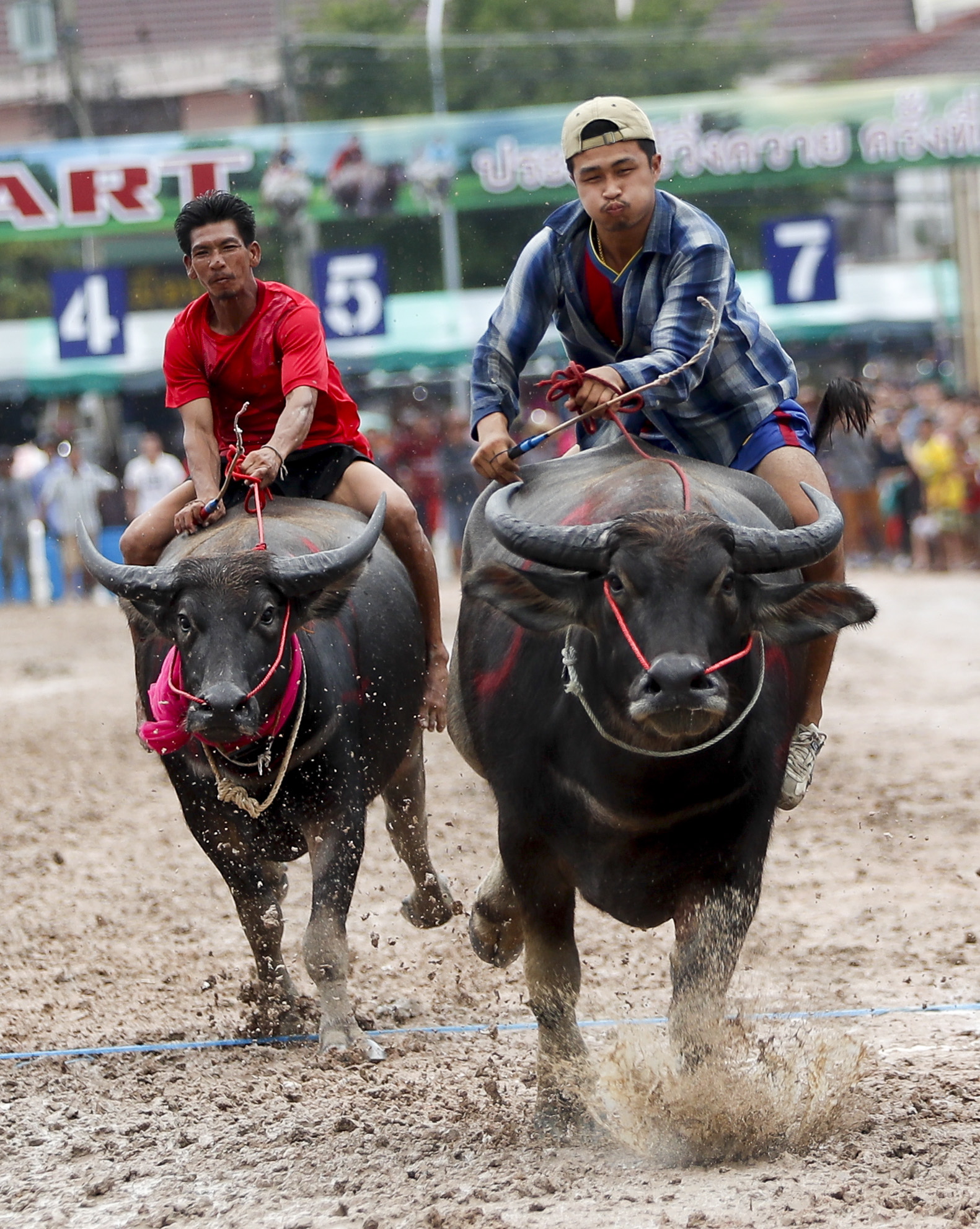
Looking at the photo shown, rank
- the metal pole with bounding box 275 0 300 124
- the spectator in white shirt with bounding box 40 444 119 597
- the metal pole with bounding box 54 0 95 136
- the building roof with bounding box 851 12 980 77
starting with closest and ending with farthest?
the spectator in white shirt with bounding box 40 444 119 597, the metal pole with bounding box 275 0 300 124, the metal pole with bounding box 54 0 95 136, the building roof with bounding box 851 12 980 77

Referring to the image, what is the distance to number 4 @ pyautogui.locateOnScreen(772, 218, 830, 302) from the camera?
20078mm

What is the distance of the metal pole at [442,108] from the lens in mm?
22016

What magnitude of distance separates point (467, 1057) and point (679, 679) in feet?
6.17

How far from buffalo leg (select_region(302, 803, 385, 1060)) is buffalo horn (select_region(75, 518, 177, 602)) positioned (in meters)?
0.89

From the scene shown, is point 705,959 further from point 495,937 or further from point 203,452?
point 203,452

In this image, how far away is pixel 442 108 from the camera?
1033 inches

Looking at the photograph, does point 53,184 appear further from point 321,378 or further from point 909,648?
point 321,378

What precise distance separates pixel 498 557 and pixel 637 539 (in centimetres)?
88

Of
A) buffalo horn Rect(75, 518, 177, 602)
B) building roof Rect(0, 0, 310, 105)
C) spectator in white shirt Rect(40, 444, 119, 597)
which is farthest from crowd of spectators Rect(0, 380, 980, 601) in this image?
buffalo horn Rect(75, 518, 177, 602)

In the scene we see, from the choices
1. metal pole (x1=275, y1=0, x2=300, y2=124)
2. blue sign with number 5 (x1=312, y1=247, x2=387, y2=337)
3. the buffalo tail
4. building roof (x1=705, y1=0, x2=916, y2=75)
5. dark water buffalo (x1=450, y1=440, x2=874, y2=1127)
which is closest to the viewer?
dark water buffalo (x1=450, y1=440, x2=874, y2=1127)

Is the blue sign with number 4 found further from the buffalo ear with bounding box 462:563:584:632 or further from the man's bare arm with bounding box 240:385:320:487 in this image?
the buffalo ear with bounding box 462:563:584:632

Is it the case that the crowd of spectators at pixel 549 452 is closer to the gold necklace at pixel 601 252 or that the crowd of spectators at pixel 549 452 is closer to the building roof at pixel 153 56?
the building roof at pixel 153 56

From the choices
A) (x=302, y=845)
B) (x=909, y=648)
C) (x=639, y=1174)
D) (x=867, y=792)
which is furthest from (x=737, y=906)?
(x=909, y=648)

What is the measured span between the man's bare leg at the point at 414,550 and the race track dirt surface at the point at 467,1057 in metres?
0.81
